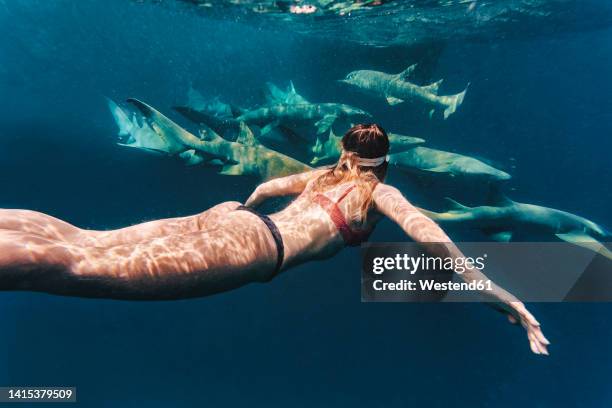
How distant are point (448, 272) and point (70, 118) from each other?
84.1 feet

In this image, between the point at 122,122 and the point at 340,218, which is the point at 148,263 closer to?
the point at 340,218

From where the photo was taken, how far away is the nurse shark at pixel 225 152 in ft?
29.4

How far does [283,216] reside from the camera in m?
3.78

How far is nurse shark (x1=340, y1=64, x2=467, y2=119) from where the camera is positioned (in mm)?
13734

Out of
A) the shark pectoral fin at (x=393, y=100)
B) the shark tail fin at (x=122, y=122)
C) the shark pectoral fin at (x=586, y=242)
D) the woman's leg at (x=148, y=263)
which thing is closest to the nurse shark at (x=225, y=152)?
the shark tail fin at (x=122, y=122)

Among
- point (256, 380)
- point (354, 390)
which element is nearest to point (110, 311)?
point (256, 380)

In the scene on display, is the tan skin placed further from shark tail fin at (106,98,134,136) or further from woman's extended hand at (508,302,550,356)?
shark tail fin at (106,98,134,136)

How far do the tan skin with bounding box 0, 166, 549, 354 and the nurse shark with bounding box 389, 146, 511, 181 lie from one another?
266 inches

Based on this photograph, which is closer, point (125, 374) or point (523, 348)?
point (125, 374)

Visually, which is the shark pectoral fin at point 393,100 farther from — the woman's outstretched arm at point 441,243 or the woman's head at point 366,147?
the woman's outstretched arm at point 441,243

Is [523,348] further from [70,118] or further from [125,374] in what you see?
[70,118]

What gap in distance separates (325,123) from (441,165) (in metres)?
3.39

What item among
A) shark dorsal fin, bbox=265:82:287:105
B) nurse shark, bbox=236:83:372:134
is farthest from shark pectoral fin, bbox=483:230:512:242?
shark dorsal fin, bbox=265:82:287:105

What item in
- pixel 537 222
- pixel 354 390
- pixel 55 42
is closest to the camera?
pixel 537 222
